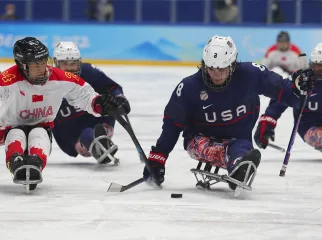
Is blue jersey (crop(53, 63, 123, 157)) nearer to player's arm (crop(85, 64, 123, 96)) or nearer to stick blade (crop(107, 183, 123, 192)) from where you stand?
player's arm (crop(85, 64, 123, 96))


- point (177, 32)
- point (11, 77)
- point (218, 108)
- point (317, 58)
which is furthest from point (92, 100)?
point (177, 32)

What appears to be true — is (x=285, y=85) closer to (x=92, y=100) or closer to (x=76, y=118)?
(x=92, y=100)

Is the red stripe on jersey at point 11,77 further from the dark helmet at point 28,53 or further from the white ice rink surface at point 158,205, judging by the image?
the white ice rink surface at point 158,205

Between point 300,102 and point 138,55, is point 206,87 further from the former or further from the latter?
point 138,55

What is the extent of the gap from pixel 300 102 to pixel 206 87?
2.72 ft

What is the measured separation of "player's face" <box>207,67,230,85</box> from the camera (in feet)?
15.0

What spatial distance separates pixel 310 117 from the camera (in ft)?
20.1

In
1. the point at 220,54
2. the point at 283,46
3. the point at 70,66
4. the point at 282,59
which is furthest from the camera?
the point at 282,59

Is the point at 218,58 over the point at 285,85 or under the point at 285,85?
over

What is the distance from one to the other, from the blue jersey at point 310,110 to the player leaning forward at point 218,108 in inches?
46.0

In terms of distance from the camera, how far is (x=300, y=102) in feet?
17.3

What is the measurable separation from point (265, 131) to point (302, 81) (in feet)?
3.15

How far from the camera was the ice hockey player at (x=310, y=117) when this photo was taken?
231 inches

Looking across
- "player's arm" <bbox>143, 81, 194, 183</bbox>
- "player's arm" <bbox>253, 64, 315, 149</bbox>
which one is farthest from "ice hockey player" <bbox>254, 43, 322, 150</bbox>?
"player's arm" <bbox>143, 81, 194, 183</bbox>
